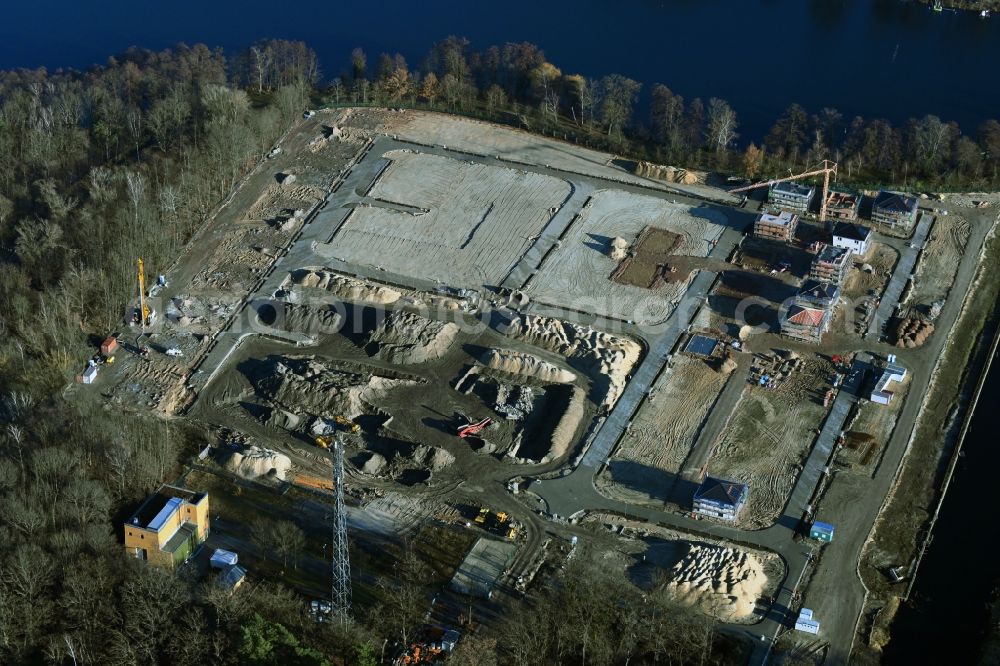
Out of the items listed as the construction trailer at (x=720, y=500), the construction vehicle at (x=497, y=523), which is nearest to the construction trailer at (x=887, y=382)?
the construction trailer at (x=720, y=500)

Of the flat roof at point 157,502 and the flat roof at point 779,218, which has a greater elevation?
the flat roof at point 779,218

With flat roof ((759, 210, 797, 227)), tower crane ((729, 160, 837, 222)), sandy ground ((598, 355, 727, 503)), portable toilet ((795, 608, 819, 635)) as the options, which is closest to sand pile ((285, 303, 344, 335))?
sandy ground ((598, 355, 727, 503))

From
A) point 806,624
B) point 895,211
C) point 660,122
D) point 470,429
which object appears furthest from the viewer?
point 660,122

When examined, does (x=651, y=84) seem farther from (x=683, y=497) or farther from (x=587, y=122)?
(x=683, y=497)

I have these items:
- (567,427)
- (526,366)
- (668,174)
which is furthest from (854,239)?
(567,427)

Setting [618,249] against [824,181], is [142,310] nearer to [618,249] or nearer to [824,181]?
[618,249]

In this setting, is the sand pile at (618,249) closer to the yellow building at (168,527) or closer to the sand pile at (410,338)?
the sand pile at (410,338)

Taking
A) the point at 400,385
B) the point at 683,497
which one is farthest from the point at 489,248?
the point at 683,497
